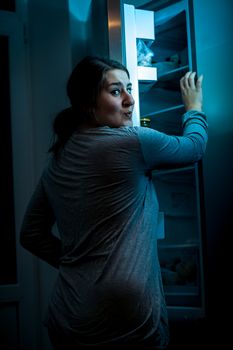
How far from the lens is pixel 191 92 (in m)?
1.54

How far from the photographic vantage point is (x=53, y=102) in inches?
92.7

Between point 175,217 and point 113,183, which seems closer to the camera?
point 113,183

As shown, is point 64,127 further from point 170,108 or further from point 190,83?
point 170,108

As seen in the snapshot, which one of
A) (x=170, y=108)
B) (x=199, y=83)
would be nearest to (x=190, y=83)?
(x=199, y=83)

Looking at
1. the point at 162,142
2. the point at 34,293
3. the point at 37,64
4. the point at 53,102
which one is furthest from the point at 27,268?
the point at 162,142

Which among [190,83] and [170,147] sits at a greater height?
[190,83]

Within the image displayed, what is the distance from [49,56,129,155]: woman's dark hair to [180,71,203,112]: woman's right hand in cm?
25

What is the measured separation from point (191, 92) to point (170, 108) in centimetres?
28

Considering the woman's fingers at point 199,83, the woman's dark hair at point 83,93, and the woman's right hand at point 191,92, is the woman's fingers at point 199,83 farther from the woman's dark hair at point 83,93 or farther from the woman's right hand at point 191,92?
A: the woman's dark hair at point 83,93

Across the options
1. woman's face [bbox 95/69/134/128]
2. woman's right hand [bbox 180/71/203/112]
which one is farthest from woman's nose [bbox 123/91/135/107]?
woman's right hand [bbox 180/71/203/112]

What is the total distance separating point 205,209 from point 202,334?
403 millimetres

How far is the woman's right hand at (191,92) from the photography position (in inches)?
59.1

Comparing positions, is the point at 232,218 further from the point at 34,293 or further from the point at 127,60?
the point at 34,293

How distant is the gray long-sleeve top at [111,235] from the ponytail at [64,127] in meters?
0.05
